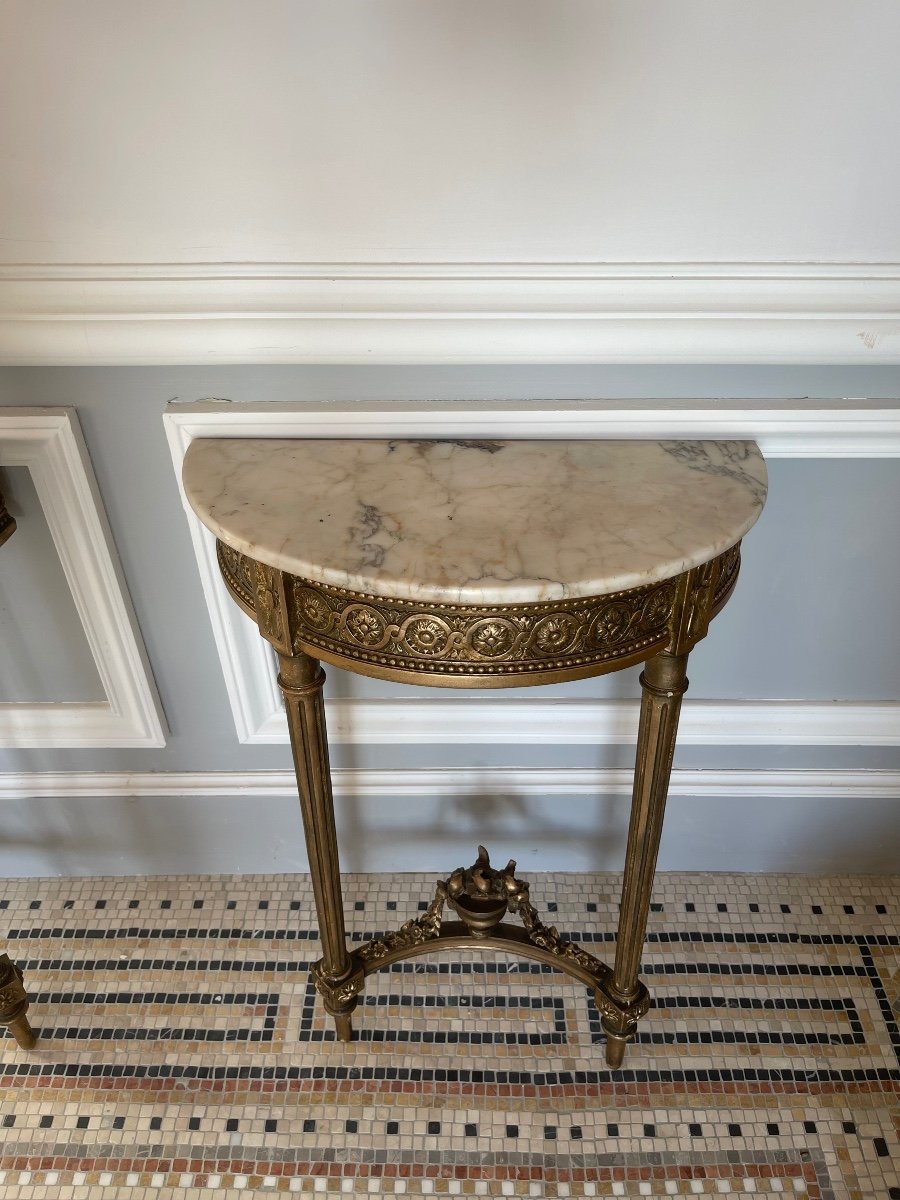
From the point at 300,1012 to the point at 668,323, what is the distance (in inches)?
36.5

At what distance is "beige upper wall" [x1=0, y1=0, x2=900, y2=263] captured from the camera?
2.45 ft

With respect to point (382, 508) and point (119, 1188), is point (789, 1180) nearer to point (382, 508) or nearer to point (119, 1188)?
point (119, 1188)

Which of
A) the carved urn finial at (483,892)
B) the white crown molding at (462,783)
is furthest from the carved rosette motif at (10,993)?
the carved urn finial at (483,892)

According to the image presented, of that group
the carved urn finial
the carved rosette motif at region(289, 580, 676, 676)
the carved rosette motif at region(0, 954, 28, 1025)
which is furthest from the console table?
the carved rosette motif at region(0, 954, 28, 1025)

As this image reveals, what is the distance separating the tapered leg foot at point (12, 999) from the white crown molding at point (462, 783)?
9.2 inches

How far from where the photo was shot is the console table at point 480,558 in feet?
2.32

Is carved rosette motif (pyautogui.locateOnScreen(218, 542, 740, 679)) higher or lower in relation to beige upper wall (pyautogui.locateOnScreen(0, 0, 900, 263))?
lower

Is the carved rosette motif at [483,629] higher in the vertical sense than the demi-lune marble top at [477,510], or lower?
lower

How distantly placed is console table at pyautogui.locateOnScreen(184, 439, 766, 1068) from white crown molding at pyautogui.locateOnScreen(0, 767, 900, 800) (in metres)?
0.27

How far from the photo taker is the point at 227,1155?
106 centimetres

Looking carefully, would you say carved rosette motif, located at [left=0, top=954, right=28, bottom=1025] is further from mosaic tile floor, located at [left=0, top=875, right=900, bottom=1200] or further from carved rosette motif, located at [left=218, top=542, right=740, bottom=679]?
carved rosette motif, located at [left=218, top=542, right=740, bottom=679]

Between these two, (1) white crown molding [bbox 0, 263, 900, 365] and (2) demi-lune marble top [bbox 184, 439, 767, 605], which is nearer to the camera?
(2) demi-lune marble top [bbox 184, 439, 767, 605]

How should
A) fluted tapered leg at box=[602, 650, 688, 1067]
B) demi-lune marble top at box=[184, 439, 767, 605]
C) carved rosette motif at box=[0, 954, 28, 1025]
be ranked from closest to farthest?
demi-lune marble top at box=[184, 439, 767, 605], fluted tapered leg at box=[602, 650, 688, 1067], carved rosette motif at box=[0, 954, 28, 1025]

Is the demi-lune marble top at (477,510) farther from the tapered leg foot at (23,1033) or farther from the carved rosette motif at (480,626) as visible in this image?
the tapered leg foot at (23,1033)
